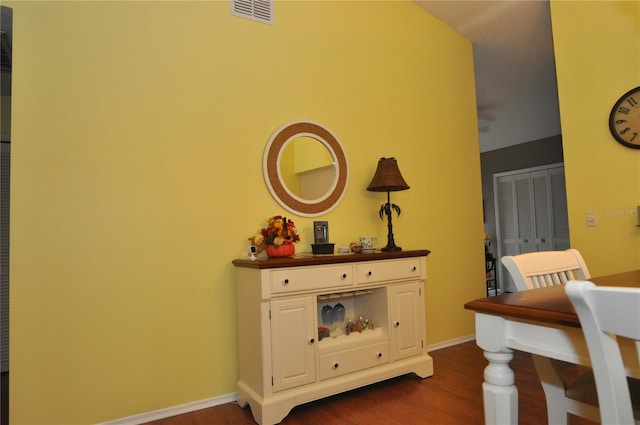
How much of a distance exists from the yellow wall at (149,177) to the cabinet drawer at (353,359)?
60cm

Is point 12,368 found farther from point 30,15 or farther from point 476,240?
point 476,240

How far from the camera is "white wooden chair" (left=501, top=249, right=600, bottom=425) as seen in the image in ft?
4.35

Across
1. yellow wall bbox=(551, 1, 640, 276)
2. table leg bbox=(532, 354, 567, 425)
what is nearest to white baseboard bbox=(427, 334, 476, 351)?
yellow wall bbox=(551, 1, 640, 276)

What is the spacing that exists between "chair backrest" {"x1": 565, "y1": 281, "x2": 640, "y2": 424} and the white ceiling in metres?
3.30

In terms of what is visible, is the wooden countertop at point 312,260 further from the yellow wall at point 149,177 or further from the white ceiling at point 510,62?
the white ceiling at point 510,62

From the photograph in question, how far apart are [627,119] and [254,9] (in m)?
2.65

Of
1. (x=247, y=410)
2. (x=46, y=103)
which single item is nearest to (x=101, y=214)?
(x=46, y=103)

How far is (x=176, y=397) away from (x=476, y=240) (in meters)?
2.93

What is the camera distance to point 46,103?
2096mm

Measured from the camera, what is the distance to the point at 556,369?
1452mm

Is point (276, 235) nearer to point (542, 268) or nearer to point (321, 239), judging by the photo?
point (321, 239)

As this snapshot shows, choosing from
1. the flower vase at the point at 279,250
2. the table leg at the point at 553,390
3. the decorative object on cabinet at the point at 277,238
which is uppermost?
the decorative object on cabinet at the point at 277,238

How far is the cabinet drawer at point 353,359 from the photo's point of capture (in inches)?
93.4

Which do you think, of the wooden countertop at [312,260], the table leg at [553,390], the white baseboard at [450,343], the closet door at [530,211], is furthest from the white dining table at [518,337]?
the closet door at [530,211]
